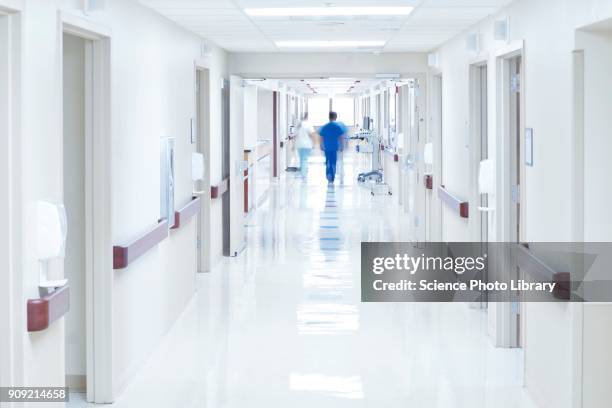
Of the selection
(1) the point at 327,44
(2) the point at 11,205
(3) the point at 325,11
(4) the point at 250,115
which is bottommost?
(2) the point at 11,205

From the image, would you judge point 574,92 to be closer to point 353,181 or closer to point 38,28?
point 38,28

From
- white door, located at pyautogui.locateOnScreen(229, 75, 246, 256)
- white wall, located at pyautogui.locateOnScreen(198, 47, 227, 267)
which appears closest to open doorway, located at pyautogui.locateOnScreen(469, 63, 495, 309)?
white wall, located at pyautogui.locateOnScreen(198, 47, 227, 267)

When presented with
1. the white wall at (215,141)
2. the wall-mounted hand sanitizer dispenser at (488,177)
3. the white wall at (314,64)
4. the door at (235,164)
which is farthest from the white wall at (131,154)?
the wall-mounted hand sanitizer dispenser at (488,177)

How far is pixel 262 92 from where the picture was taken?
22.7 metres

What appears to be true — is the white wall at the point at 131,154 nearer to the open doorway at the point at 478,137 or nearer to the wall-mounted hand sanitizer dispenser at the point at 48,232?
the wall-mounted hand sanitizer dispenser at the point at 48,232

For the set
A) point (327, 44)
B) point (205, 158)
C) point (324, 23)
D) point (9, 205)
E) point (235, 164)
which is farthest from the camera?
point (235, 164)

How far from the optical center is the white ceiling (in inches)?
247

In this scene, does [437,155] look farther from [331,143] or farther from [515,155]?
[331,143]

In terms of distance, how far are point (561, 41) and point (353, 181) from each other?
18049mm

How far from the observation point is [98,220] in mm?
5477

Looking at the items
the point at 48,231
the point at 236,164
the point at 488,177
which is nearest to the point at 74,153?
the point at 48,231

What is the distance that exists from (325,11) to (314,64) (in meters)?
4.44

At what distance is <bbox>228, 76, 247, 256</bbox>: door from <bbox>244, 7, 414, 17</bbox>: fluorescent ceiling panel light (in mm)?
3899

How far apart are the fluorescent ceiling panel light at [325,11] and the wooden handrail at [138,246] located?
64.9 inches
